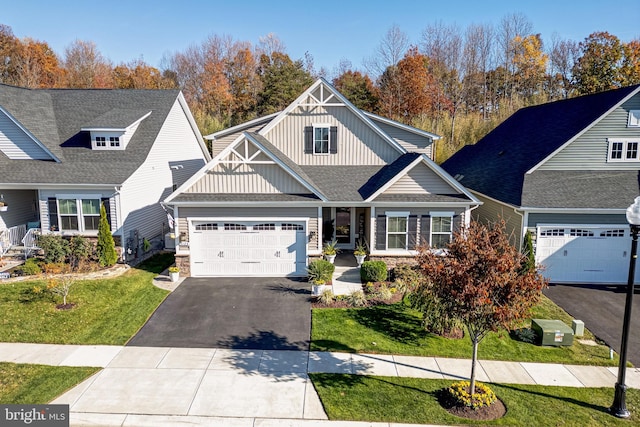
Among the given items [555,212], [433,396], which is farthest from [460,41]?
[433,396]

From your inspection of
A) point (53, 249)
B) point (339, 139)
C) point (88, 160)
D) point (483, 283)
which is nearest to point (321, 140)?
point (339, 139)

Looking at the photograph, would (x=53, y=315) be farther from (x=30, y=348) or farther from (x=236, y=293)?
(x=236, y=293)

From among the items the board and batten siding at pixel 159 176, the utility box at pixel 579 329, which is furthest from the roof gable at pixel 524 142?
the board and batten siding at pixel 159 176

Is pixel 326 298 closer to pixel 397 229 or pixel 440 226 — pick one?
pixel 397 229

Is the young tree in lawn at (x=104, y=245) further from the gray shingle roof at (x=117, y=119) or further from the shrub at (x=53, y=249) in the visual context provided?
the gray shingle roof at (x=117, y=119)

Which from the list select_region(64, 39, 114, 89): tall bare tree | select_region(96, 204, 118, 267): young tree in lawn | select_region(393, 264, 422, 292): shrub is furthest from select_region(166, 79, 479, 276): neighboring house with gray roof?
select_region(64, 39, 114, 89): tall bare tree
